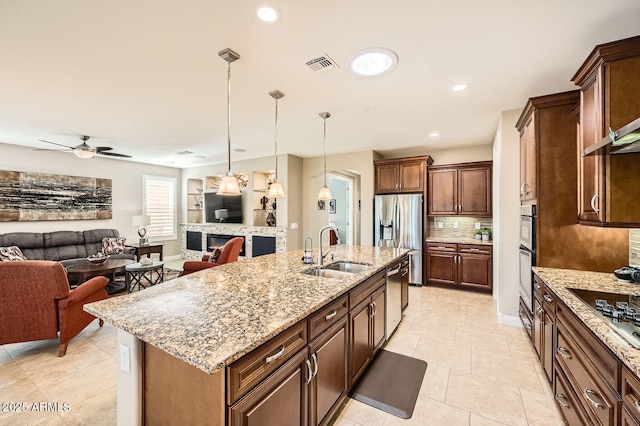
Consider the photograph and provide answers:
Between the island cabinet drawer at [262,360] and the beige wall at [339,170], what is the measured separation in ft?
13.6

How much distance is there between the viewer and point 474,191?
4.74 m

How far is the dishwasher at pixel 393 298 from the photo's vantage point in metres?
2.74

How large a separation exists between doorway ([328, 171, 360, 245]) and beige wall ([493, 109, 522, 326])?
3.72m

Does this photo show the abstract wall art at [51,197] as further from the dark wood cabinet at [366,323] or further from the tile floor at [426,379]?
the dark wood cabinet at [366,323]

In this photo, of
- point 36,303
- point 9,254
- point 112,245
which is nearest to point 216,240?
point 112,245

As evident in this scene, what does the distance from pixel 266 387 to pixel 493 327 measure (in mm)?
3204

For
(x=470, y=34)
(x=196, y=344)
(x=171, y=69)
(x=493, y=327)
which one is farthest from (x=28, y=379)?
(x=493, y=327)

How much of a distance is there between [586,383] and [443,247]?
353 centimetres

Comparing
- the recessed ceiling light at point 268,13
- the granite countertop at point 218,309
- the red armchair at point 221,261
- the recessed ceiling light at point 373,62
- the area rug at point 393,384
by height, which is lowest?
the area rug at point 393,384

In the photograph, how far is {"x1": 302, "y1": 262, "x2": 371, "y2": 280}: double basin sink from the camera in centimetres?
235

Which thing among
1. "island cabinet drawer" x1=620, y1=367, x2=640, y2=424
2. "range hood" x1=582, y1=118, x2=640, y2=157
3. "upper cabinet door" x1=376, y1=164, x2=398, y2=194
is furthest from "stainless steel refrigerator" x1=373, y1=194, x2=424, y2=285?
"island cabinet drawer" x1=620, y1=367, x2=640, y2=424

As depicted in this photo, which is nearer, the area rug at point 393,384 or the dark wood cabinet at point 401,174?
the area rug at point 393,384

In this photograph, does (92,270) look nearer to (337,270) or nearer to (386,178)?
(337,270)

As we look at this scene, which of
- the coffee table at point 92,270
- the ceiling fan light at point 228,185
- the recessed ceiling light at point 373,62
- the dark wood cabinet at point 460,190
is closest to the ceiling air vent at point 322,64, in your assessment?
the recessed ceiling light at point 373,62
